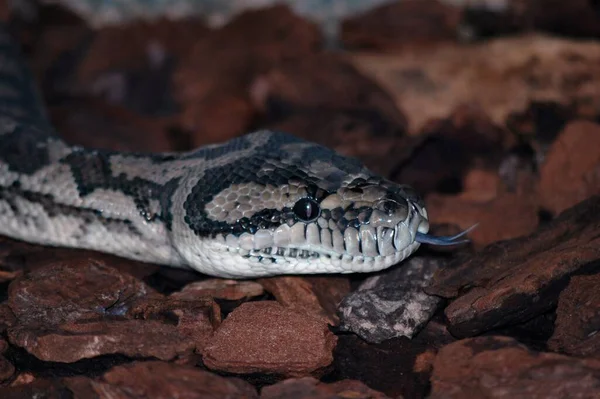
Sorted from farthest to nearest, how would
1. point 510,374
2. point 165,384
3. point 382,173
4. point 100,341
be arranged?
1. point 382,173
2. point 100,341
3. point 165,384
4. point 510,374

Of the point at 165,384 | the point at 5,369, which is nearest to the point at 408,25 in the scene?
the point at 165,384

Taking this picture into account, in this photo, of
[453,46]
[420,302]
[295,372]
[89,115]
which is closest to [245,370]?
→ [295,372]

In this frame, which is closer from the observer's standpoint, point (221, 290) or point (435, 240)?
point (435, 240)

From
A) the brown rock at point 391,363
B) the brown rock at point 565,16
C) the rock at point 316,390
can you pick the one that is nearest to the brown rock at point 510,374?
the brown rock at point 391,363

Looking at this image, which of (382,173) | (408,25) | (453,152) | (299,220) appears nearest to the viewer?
(299,220)

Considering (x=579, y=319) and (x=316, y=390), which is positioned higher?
(x=579, y=319)

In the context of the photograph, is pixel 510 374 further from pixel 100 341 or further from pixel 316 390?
pixel 100 341

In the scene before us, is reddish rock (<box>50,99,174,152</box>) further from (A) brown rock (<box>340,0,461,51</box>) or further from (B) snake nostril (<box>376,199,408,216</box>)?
(B) snake nostril (<box>376,199,408,216</box>)

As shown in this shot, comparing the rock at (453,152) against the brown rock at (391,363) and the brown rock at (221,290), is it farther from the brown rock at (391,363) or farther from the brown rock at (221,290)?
the brown rock at (391,363)
